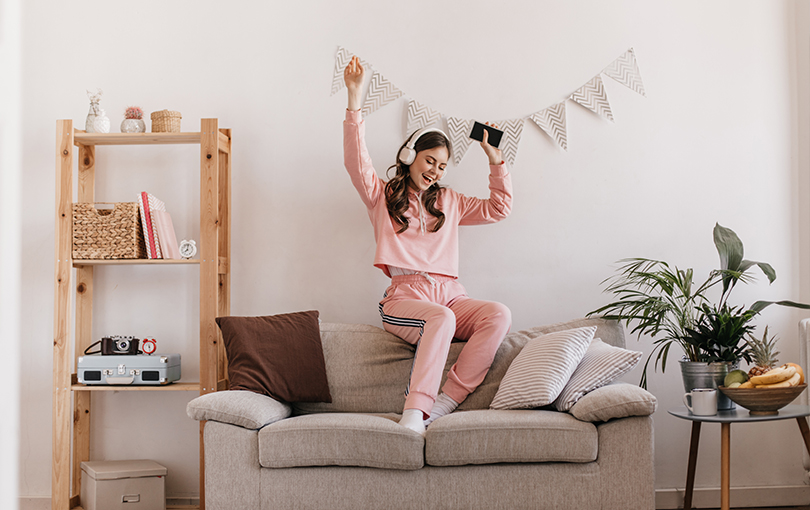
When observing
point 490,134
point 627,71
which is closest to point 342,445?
point 490,134

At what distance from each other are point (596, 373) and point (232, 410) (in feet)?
3.67

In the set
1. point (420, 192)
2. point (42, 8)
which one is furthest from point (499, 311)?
point (42, 8)

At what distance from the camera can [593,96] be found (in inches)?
105

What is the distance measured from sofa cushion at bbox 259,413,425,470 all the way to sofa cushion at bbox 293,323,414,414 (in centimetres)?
37

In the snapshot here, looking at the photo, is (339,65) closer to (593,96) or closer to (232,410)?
(593,96)

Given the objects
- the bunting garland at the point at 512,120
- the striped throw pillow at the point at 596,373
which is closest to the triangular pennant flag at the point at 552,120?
the bunting garland at the point at 512,120

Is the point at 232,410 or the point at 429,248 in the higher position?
the point at 429,248

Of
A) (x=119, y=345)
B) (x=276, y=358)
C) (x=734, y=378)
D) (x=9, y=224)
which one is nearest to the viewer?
(x=9, y=224)

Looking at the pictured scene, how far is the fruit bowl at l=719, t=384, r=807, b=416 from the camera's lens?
192cm

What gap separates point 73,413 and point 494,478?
176cm

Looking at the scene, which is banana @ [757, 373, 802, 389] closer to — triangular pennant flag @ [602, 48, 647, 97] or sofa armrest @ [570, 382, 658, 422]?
sofa armrest @ [570, 382, 658, 422]

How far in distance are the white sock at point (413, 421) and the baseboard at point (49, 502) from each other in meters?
1.13

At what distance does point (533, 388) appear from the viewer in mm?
1976

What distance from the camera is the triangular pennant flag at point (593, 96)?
105 inches
